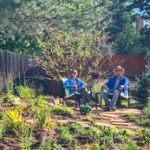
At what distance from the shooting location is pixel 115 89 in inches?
439

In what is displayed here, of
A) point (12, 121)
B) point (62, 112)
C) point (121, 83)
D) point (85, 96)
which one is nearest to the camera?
point (12, 121)

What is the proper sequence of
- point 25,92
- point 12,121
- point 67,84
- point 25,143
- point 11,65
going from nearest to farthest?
point 25,143 → point 12,121 → point 25,92 → point 67,84 → point 11,65

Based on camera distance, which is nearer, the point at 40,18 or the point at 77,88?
the point at 77,88

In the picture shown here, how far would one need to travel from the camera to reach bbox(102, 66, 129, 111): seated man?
10789 mm

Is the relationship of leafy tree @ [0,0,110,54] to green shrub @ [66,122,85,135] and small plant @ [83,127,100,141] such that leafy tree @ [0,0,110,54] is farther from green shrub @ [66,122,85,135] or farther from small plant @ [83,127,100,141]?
small plant @ [83,127,100,141]

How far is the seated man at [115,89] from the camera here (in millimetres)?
10789

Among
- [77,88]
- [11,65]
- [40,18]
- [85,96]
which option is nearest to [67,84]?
[77,88]

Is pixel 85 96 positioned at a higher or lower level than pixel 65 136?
higher

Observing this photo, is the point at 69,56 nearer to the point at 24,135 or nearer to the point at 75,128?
the point at 75,128

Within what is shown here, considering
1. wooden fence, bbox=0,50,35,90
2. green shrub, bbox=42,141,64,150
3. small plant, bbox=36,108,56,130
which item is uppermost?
wooden fence, bbox=0,50,35,90

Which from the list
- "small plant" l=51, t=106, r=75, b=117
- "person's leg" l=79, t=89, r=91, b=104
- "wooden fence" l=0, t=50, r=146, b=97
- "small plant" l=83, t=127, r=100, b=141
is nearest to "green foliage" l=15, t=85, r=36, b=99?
"wooden fence" l=0, t=50, r=146, b=97

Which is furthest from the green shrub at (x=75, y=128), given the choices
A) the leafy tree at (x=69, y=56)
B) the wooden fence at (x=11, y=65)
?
the leafy tree at (x=69, y=56)

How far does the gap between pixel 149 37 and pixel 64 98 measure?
65.8ft

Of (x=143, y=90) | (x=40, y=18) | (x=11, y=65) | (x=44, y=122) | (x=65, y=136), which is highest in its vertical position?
(x=40, y=18)
